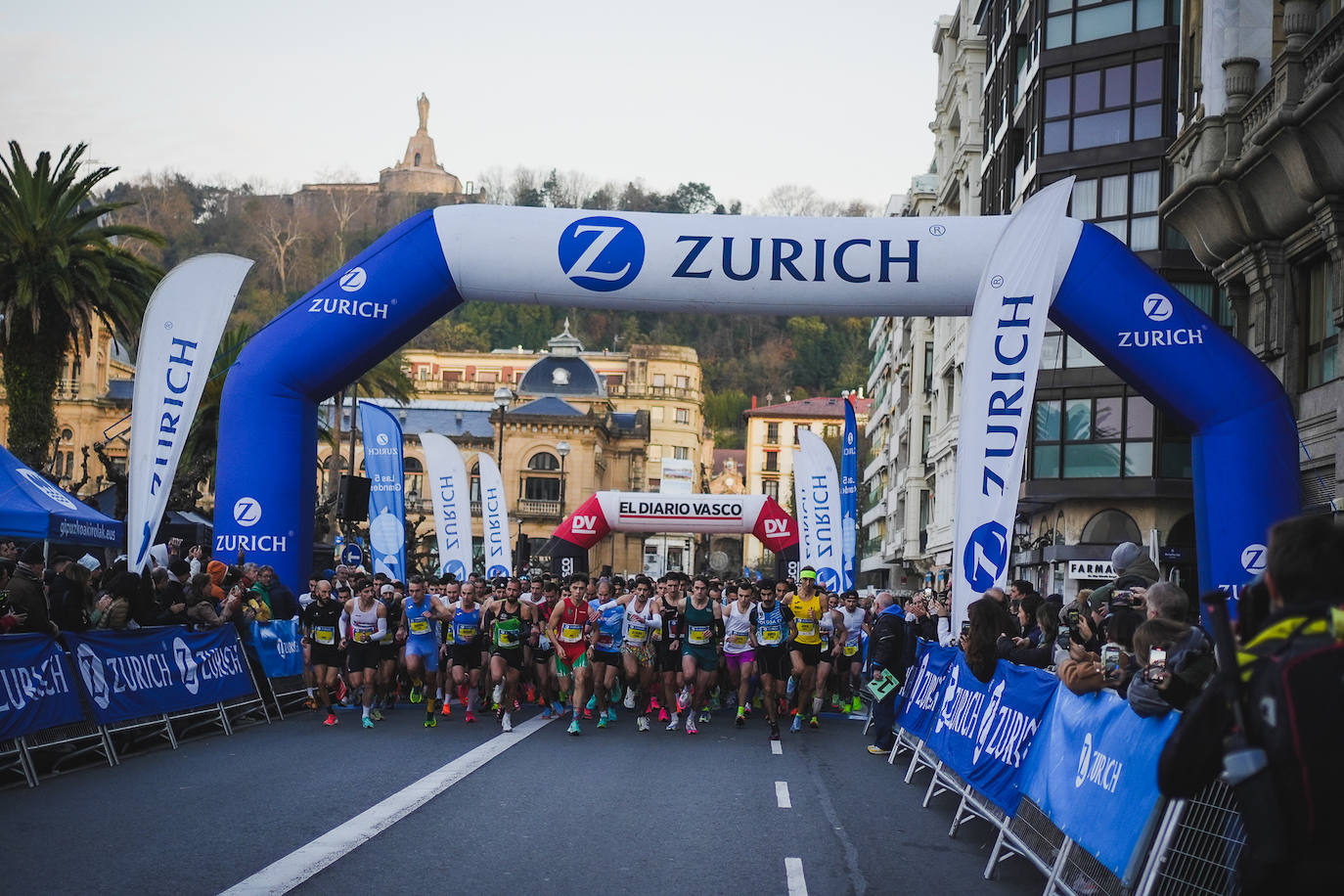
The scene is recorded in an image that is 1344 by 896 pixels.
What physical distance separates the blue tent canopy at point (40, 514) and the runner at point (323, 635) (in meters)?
2.90

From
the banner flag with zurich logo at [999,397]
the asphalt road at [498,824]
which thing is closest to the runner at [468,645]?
the asphalt road at [498,824]

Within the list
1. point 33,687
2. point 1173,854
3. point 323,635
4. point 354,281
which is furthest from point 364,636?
point 1173,854

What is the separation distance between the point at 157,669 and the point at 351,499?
25.5 ft

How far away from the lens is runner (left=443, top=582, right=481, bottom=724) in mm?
18469

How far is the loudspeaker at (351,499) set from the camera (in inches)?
859

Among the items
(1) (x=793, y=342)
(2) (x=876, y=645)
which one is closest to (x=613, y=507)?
(2) (x=876, y=645)

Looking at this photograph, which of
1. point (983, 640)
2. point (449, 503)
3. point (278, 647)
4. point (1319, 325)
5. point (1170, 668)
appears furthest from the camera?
point (449, 503)

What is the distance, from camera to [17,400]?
96.5 ft

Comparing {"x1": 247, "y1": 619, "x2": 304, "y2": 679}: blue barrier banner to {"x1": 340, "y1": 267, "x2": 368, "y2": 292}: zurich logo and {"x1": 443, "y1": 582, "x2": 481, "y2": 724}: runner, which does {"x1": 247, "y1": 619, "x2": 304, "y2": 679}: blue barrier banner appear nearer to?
{"x1": 443, "y1": 582, "x2": 481, "y2": 724}: runner

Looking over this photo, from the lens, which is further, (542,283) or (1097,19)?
(1097,19)

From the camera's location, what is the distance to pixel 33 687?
1180cm

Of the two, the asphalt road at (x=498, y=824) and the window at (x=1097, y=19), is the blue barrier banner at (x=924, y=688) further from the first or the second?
the window at (x=1097, y=19)

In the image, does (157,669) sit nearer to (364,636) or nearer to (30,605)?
(30,605)

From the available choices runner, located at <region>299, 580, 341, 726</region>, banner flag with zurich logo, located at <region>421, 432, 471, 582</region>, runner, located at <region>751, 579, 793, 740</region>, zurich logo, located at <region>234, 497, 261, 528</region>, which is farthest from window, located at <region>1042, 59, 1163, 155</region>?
zurich logo, located at <region>234, 497, 261, 528</region>
